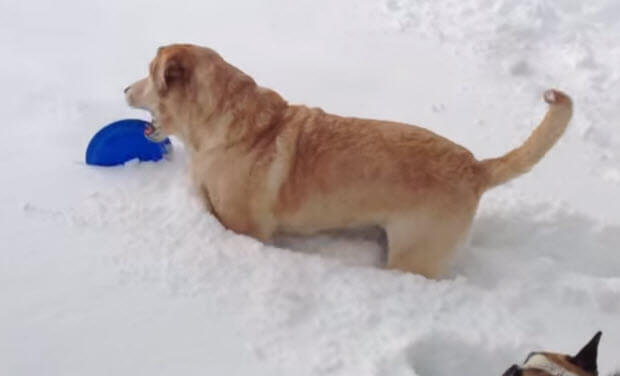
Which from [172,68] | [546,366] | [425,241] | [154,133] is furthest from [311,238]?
[546,366]

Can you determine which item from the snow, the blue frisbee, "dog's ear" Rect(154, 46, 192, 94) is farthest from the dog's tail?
the blue frisbee

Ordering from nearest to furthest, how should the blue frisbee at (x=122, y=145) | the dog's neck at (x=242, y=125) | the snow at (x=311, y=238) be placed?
the snow at (x=311, y=238)
the dog's neck at (x=242, y=125)
the blue frisbee at (x=122, y=145)

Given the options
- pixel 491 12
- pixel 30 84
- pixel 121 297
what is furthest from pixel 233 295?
pixel 491 12

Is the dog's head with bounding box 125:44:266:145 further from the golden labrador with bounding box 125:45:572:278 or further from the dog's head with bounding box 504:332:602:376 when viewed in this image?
the dog's head with bounding box 504:332:602:376

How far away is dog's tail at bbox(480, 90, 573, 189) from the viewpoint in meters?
3.17

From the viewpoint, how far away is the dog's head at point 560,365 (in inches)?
93.9

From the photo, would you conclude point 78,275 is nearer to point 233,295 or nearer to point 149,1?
point 233,295

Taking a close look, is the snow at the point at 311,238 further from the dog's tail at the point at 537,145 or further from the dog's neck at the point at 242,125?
the dog's tail at the point at 537,145

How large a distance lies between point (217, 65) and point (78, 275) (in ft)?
3.62

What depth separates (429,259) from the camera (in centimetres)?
335

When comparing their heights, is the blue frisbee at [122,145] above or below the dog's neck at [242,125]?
below

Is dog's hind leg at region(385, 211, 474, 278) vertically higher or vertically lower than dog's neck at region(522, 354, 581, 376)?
lower

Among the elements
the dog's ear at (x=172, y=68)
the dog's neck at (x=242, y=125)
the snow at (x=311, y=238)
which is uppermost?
the dog's ear at (x=172, y=68)

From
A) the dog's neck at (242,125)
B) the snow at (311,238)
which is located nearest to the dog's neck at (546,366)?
the snow at (311,238)
